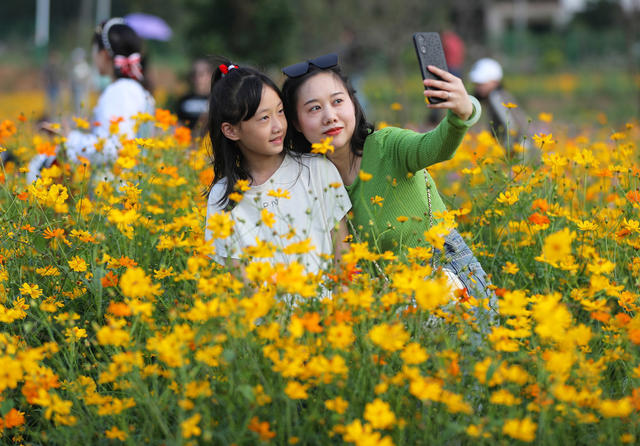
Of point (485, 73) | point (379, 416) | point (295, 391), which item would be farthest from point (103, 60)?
point (379, 416)

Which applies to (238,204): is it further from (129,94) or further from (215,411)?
(129,94)

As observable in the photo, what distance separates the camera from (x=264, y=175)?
246cm

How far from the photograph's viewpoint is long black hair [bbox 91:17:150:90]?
389cm

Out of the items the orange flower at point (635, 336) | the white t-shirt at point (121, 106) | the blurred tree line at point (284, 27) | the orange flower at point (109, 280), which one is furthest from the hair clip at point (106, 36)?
the orange flower at point (635, 336)

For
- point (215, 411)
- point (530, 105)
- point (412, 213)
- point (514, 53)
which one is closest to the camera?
point (215, 411)

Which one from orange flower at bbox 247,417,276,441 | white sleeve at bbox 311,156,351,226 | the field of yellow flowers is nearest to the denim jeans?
the field of yellow flowers

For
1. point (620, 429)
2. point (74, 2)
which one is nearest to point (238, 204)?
point (620, 429)

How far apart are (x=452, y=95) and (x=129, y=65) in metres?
2.43

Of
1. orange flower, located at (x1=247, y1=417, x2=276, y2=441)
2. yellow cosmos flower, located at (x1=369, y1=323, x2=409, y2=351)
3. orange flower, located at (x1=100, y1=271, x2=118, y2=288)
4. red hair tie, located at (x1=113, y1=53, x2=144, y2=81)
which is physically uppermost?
red hair tie, located at (x1=113, y1=53, x2=144, y2=81)

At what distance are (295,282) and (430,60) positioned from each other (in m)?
0.97

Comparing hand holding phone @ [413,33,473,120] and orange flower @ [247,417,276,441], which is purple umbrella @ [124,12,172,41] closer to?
hand holding phone @ [413,33,473,120]

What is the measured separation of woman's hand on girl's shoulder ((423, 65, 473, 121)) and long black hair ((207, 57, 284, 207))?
0.56 metres

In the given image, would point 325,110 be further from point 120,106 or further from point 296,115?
point 120,106

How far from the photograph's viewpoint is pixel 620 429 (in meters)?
1.67
